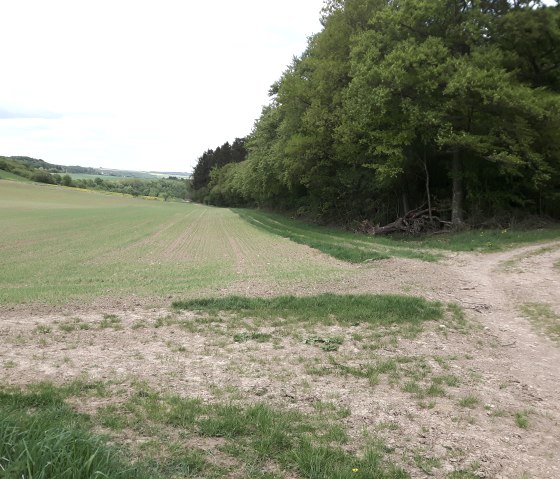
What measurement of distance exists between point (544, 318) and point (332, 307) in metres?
4.21

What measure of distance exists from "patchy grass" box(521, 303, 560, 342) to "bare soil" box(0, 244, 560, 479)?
18 centimetres

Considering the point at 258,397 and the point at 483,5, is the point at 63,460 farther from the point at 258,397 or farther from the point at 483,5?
the point at 483,5

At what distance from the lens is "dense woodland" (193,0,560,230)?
21125 mm

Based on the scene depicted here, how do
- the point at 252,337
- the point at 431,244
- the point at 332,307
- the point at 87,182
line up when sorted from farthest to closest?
the point at 87,182 → the point at 431,244 → the point at 332,307 → the point at 252,337

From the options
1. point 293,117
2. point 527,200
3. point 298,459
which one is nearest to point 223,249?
point 293,117

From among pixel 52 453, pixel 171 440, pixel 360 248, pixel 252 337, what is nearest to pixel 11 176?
pixel 360 248

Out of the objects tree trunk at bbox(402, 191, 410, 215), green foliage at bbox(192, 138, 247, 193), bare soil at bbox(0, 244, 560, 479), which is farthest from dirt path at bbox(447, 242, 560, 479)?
green foliage at bbox(192, 138, 247, 193)

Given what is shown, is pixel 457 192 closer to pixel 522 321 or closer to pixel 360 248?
pixel 360 248

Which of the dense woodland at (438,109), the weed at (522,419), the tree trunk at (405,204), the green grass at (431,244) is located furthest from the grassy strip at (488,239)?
the weed at (522,419)

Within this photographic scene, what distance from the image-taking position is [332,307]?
961cm

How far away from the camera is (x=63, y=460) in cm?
295

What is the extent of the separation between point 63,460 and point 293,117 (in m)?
32.4

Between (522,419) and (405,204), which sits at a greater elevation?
(405,204)

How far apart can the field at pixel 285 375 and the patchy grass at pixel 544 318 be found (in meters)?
0.08
